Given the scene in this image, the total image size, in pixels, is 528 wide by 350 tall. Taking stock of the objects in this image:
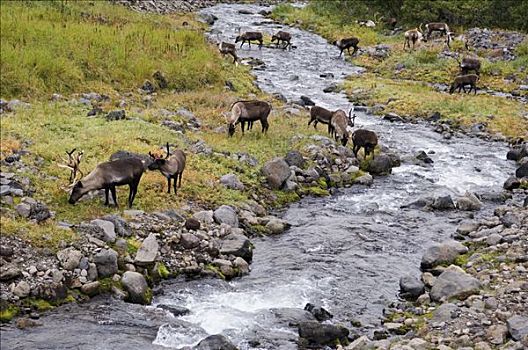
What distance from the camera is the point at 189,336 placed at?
11.7 metres

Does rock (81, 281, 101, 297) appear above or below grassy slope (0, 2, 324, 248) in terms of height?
below

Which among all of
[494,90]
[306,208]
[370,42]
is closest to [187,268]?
[306,208]

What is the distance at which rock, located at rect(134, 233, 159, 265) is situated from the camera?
45.5 feet

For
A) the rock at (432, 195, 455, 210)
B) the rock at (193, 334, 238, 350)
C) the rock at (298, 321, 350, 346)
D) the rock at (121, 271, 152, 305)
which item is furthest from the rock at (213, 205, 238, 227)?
the rock at (432, 195, 455, 210)

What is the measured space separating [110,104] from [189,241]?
10048 mm

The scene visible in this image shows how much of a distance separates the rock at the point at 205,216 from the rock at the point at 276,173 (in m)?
3.65

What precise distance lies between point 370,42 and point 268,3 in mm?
19720

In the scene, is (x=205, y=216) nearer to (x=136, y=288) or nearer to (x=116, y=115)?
(x=136, y=288)

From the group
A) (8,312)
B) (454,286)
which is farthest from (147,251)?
(454,286)

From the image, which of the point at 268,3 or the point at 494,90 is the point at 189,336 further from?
the point at 268,3

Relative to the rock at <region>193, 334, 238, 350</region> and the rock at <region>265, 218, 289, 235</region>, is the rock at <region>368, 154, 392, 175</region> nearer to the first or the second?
the rock at <region>265, 218, 289, 235</region>

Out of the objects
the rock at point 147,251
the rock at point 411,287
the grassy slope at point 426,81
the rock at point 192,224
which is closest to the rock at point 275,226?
the rock at point 192,224

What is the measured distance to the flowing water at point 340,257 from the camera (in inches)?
479

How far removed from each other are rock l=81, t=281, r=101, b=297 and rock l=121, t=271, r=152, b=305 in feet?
1.70
